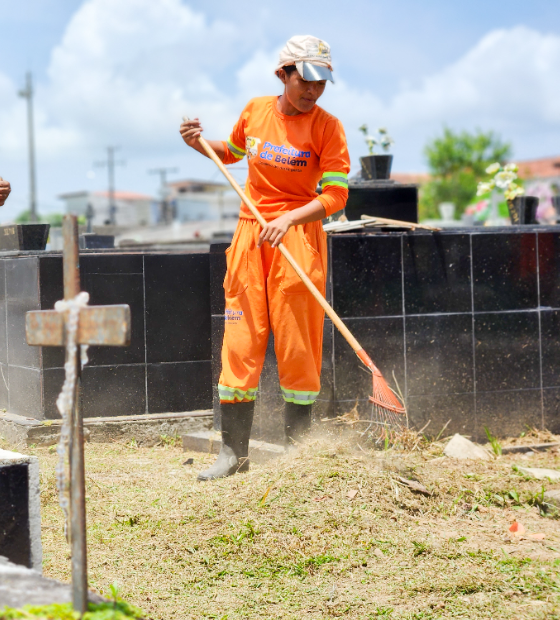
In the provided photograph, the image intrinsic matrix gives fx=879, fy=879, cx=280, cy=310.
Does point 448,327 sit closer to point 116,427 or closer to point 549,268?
point 549,268

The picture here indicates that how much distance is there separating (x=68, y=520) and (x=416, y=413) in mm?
3841

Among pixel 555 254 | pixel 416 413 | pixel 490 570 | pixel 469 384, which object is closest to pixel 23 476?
pixel 490 570

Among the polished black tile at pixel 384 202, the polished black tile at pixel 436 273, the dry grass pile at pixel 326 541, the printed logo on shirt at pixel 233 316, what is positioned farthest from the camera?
the polished black tile at pixel 384 202

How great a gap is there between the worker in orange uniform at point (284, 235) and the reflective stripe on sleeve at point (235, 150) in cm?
3

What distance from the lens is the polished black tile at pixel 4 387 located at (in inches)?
273

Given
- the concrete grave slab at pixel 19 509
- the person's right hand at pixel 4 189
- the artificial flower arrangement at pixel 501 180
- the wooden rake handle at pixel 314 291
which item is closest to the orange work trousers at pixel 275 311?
the wooden rake handle at pixel 314 291

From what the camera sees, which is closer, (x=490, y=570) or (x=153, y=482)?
(x=490, y=570)

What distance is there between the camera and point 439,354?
241 inches

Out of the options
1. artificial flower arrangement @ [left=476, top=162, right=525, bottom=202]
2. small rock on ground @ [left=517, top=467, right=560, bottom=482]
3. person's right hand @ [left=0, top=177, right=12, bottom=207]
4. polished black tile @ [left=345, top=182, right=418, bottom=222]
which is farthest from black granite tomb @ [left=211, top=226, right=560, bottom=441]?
artificial flower arrangement @ [left=476, top=162, right=525, bottom=202]

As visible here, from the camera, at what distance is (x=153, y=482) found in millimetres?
5375

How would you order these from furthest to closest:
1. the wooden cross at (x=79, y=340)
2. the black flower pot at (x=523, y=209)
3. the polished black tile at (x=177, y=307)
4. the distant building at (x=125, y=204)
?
the distant building at (x=125, y=204) → the black flower pot at (x=523, y=209) → the polished black tile at (x=177, y=307) → the wooden cross at (x=79, y=340)

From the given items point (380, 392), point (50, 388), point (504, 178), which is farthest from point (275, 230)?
point (504, 178)

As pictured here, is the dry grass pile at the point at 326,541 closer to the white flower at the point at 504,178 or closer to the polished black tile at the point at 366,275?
the polished black tile at the point at 366,275

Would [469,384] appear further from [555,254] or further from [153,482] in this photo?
→ [153,482]
